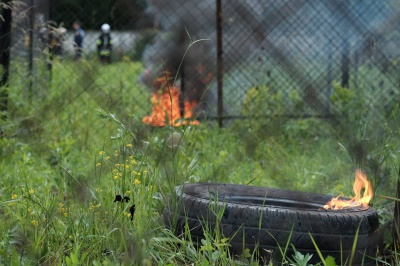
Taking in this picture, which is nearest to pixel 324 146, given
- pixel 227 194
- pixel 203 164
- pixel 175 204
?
pixel 203 164

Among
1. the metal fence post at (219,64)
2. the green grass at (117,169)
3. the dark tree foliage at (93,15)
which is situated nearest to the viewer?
the green grass at (117,169)

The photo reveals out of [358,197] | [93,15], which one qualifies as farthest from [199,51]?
[358,197]

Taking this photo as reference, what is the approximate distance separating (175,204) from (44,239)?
0.56 meters

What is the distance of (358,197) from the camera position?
11.8ft

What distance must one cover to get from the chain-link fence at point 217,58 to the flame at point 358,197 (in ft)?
7.24

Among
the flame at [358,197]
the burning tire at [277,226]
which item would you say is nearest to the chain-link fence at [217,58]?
the flame at [358,197]

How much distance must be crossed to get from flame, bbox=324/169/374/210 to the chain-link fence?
221cm

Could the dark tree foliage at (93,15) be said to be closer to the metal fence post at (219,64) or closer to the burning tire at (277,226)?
the metal fence post at (219,64)

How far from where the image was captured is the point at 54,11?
6.63m

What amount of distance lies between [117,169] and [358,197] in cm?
113

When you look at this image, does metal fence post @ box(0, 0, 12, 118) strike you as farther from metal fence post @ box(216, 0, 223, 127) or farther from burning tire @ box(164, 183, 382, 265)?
burning tire @ box(164, 183, 382, 265)

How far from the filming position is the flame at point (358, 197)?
11.4 ft

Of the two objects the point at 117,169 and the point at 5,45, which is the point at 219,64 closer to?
the point at 5,45

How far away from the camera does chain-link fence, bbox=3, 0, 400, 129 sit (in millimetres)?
6043
